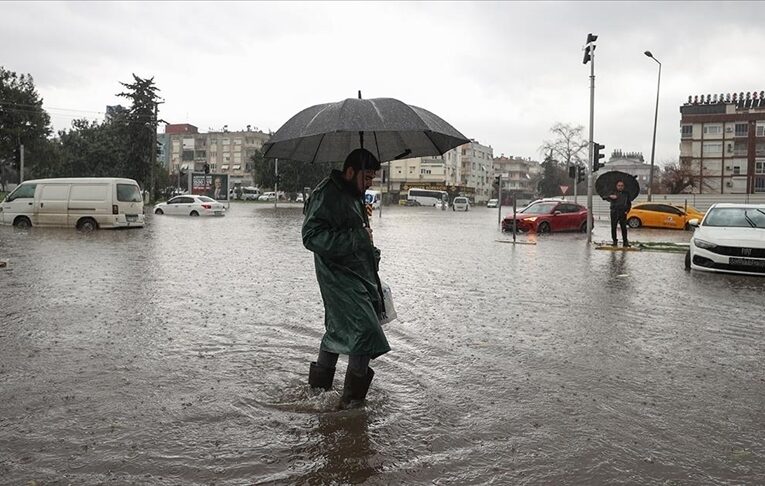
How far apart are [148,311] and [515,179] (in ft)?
539

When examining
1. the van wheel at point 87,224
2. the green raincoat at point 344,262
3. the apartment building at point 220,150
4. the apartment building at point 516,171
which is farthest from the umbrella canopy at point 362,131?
the apartment building at point 516,171

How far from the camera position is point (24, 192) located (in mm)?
23656

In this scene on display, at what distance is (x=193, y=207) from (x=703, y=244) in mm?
31971

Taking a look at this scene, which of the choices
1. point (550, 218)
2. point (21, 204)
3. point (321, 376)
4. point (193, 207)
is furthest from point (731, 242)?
point (193, 207)

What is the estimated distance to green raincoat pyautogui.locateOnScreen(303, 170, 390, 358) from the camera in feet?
12.8

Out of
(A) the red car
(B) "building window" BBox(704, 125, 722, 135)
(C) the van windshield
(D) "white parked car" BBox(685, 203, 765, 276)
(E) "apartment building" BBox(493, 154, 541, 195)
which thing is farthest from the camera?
(E) "apartment building" BBox(493, 154, 541, 195)

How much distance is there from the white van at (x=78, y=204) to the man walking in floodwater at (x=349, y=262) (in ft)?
67.7

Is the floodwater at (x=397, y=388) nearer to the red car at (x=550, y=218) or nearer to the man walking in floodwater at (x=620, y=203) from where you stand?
the man walking in floodwater at (x=620, y=203)

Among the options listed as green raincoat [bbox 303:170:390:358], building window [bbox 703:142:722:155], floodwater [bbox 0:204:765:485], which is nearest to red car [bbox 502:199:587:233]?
floodwater [bbox 0:204:765:485]

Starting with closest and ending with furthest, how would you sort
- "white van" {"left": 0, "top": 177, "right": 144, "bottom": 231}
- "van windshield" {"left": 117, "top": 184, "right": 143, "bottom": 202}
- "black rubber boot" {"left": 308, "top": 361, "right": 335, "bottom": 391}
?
"black rubber boot" {"left": 308, "top": 361, "right": 335, "bottom": 391} → "white van" {"left": 0, "top": 177, "right": 144, "bottom": 231} → "van windshield" {"left": 117, "top": 184, "right": 143, "bottom": 202}

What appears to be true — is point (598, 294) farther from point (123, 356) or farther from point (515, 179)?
point (515, 179)

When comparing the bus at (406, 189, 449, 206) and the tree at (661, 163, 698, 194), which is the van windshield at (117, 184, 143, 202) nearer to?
the tree at (661, 163, 698, 194)

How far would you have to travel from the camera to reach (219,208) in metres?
38.4

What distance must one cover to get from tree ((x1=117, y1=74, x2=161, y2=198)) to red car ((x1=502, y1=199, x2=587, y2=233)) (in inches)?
1689
